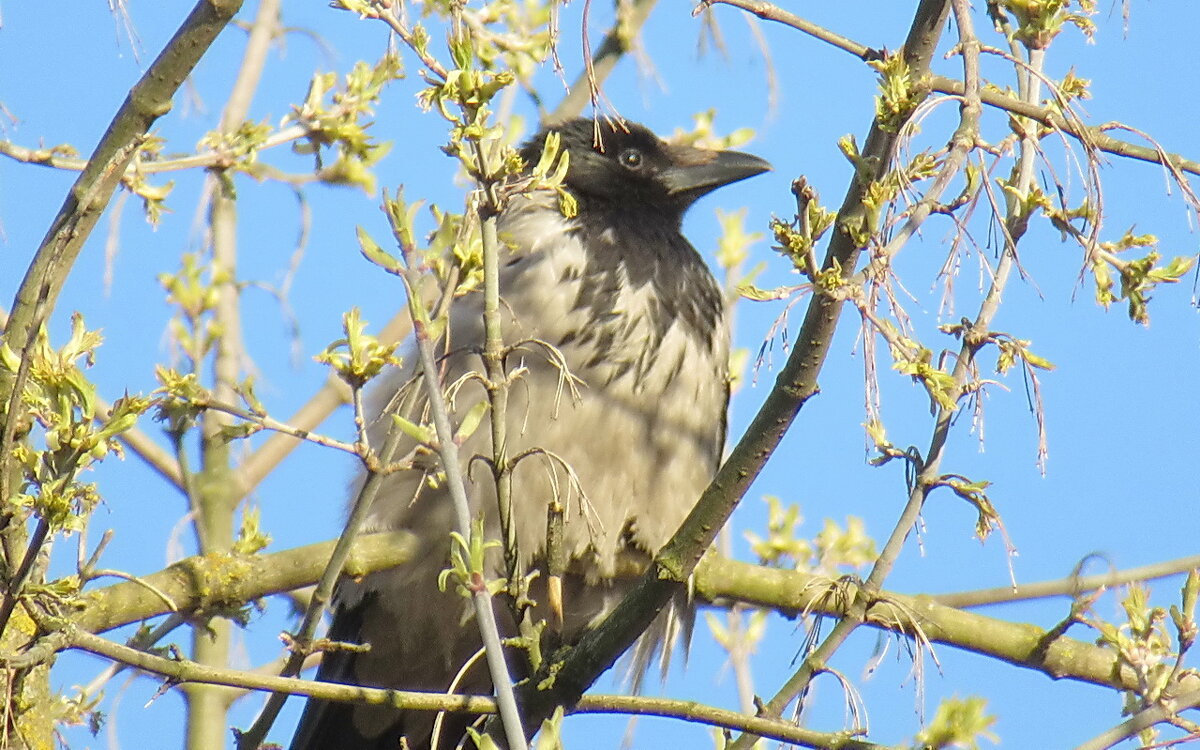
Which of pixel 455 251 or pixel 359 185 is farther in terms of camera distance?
pixel 359 185

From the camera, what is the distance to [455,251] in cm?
230

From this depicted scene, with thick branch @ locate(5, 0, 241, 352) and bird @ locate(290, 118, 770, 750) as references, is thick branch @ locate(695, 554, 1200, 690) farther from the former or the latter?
thick branch @ locate(5, 0, 241, 352)

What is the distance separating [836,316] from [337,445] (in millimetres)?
761

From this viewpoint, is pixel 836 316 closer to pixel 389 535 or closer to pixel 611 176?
pixel 389 535

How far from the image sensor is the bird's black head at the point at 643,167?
16.3 ft

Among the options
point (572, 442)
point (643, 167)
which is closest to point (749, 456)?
point (572, 442)

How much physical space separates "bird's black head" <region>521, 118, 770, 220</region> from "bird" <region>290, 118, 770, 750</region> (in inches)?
3.6

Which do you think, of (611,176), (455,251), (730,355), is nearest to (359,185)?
(611,176)

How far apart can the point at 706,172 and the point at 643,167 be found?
0.21 meters

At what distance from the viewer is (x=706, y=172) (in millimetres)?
5059

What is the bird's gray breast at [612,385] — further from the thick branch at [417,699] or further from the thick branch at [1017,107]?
the thick branch at [1017,107]

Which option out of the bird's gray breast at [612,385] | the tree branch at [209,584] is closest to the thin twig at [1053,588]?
the bird's gray breast at [612,385]

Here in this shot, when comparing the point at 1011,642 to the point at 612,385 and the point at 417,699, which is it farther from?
the point at 417,699

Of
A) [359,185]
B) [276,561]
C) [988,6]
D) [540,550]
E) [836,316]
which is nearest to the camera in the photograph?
[836,316]
